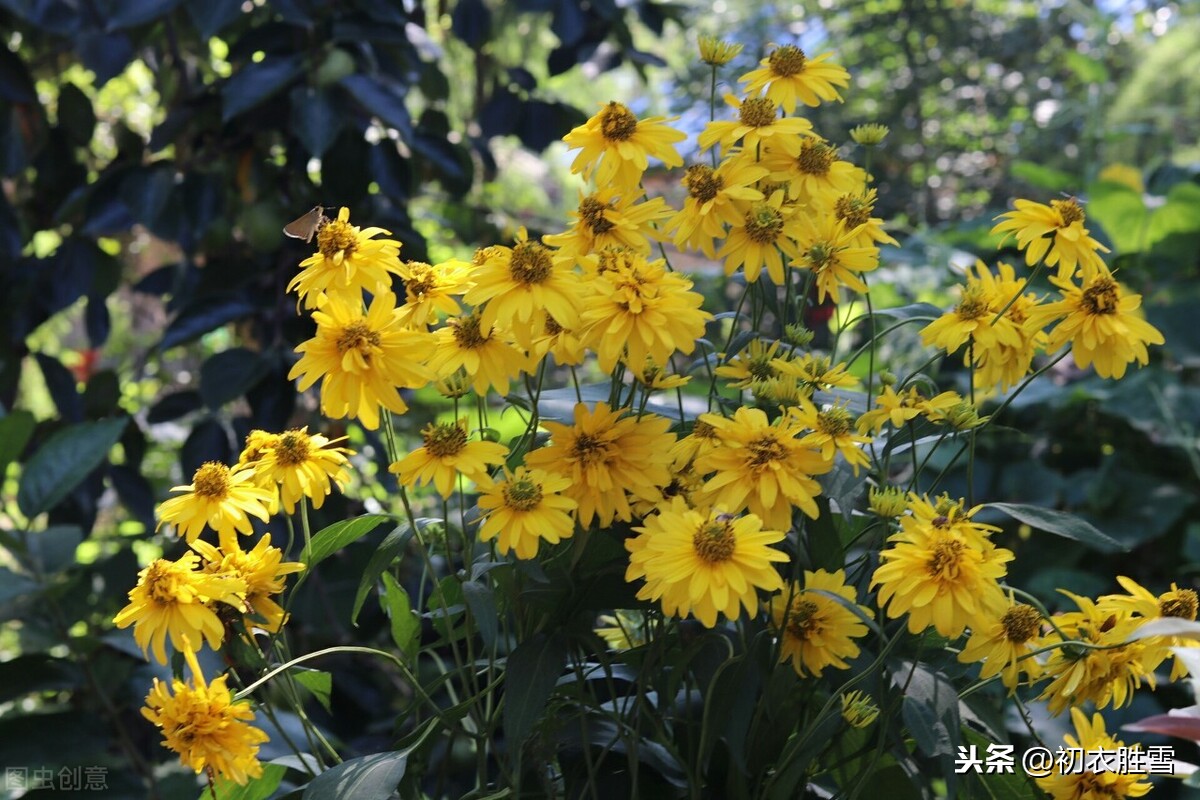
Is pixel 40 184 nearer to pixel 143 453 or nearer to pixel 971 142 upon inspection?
pixel 143 453

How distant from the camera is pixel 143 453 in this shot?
4.40ft

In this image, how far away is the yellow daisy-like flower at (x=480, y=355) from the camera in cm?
51

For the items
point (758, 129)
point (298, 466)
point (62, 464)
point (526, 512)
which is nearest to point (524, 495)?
point (526, 512)

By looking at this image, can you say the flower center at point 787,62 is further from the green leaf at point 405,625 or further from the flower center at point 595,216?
the green leaf at point 405,625

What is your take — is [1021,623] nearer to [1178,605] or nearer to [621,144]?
[1178,605]

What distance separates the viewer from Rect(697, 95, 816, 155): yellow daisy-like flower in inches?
22.3

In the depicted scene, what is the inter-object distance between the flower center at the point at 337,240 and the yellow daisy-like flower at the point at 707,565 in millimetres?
193

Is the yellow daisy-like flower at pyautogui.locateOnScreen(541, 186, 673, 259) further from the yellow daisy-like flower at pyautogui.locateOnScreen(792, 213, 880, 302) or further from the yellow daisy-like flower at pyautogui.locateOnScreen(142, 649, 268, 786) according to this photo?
the yellow daisy-like flower at pyautogui.locateOnScreen(142, 649, 268, 786)

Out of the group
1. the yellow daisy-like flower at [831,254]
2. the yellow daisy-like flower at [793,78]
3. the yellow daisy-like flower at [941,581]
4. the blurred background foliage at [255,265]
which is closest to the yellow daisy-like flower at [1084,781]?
the yellow daisy-like flower at [941,581]

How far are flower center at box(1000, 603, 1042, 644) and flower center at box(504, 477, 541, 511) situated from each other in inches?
8.8

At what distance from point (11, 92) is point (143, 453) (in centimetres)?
42

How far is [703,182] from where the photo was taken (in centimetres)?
55

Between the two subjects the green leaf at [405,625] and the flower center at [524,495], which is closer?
the flower center at [524,495]

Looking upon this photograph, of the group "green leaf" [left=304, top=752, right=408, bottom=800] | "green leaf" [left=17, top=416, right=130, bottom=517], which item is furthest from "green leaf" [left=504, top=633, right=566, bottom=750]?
"green leaf" [left=17, top=416, right=130, bottom=517]
